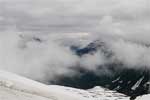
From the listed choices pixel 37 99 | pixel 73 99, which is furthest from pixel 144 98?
pixel 37 99

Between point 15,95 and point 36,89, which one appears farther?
point 36,89

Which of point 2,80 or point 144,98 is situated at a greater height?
point 2,80

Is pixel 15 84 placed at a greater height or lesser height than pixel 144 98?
greater

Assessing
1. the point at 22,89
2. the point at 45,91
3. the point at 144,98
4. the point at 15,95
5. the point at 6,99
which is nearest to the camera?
the point at 6,99

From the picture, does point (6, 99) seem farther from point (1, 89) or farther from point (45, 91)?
point (45, 91)

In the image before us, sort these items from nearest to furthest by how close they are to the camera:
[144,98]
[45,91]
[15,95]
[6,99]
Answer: [6,99] → [15,95] → [45,91] → [144,98]

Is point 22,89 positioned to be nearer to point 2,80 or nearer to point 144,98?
point 2,80

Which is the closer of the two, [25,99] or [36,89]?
[25,99]

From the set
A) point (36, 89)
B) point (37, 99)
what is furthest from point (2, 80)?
point (37, 99)

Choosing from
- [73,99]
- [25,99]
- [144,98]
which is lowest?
[144,98]
